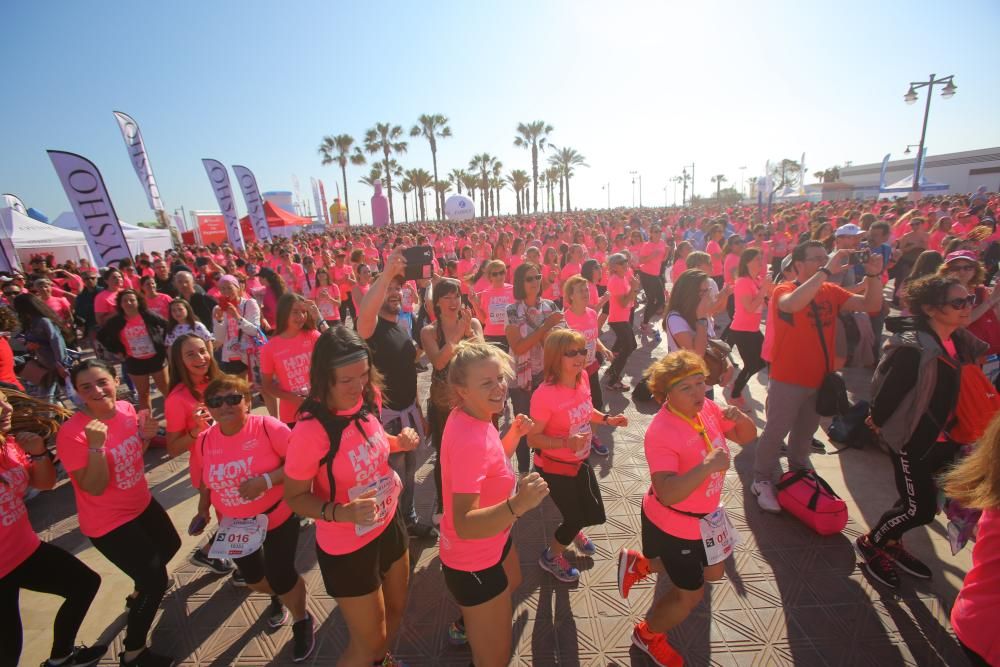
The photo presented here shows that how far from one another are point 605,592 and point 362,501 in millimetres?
2129

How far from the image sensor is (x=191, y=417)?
2949mm

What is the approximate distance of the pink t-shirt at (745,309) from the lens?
187 inches

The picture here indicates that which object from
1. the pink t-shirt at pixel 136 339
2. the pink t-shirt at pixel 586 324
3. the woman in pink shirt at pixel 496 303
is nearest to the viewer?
the pink t-shirt at pixel 586 324

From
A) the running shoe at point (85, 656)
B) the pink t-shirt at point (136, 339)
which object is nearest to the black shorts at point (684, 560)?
the running shoe at point (85, 656)

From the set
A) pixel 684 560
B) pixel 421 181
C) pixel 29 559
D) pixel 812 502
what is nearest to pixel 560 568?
pixel 684 560

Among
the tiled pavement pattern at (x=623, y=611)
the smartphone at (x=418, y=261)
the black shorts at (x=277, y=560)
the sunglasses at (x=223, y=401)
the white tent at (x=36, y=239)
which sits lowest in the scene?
the tiled pavement pattern at (x=623, y=611)

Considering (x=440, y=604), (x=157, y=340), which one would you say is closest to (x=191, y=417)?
(x=440, y=604)

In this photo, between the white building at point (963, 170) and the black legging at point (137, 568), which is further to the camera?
the white building at point (963, 170)

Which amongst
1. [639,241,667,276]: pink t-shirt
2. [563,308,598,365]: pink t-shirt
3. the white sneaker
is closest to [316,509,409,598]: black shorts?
[563,308,598,365]: pink t-shirt

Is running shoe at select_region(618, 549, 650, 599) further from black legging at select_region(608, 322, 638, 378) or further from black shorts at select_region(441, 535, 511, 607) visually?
black legging at select_region(608, 322, 638, 378)

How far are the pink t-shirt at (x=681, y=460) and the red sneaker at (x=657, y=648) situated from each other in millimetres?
714

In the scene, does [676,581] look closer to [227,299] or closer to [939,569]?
[939,569]

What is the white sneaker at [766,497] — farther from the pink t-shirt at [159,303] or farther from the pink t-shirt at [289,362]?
the pink t-shirt at [159,303]

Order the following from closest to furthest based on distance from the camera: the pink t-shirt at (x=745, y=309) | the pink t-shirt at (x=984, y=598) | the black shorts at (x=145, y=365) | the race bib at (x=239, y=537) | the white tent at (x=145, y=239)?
the pink t-shirt at (x=984, y=598)
the race bib at (x=239, y=537)
the pink t-shirt at (x=745, y=309)
the black shorts at (x=145, y=365)
the white tent at (x=145, y=239)
